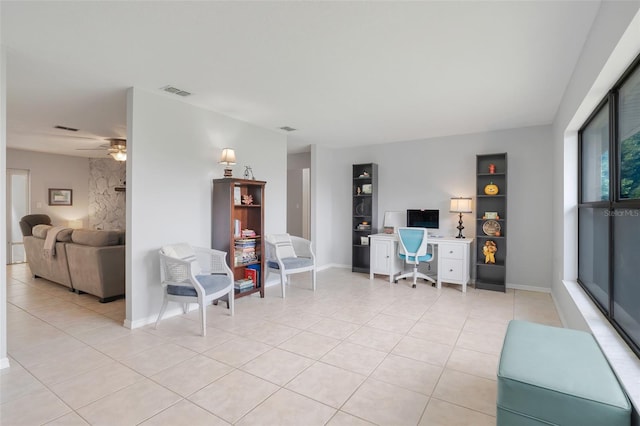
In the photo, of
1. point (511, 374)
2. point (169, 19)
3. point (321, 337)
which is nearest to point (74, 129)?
point (169, 19)

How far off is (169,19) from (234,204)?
2313mm

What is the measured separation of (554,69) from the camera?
292cm

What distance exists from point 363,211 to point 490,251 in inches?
90.7

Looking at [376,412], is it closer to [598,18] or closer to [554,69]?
[598,18]

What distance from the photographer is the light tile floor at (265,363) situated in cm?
199

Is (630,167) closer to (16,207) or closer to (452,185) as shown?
(452,185)

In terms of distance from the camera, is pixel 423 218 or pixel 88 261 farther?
pixel 423 218

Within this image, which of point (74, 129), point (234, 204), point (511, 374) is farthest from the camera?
→ point (74, 129)

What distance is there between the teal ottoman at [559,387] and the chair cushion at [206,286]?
8.63 feet

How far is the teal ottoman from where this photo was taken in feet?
4.28

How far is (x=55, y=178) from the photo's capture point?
7.34m

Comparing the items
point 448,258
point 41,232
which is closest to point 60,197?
point 41,232

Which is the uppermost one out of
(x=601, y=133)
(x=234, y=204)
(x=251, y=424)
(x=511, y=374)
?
(x=601, y=133)

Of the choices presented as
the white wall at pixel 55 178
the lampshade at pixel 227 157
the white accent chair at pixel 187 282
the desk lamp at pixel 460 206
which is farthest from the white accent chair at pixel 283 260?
the white wall at pixel 55 178
